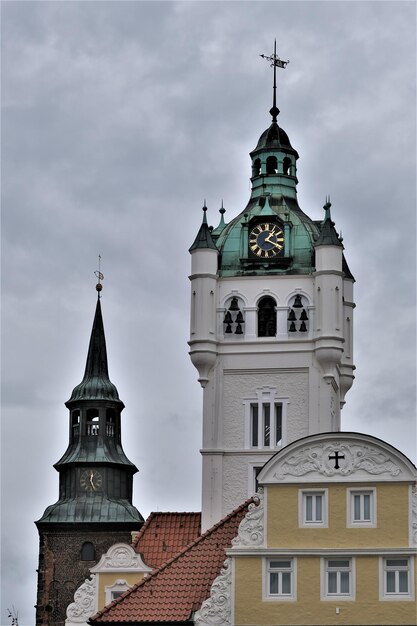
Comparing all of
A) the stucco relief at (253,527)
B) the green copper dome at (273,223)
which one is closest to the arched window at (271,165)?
the green copper dome at (273,223)

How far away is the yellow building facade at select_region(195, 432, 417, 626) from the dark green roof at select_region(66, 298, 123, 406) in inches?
2389

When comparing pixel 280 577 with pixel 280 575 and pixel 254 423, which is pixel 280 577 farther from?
pixel 254 423

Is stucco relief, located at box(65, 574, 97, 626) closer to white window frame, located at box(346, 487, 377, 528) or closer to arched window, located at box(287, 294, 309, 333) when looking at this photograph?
arched window, located at box(287, 294, 309, 333)

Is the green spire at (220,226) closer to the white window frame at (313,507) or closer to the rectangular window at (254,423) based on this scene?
the rectangular window at (254,423)

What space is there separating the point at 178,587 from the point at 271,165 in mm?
32435

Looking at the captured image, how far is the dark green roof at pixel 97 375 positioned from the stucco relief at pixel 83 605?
1740 inches

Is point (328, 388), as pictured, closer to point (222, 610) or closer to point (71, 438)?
point (222, 610)

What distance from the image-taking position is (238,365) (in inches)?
3612

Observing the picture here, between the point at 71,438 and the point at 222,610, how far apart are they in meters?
61.6

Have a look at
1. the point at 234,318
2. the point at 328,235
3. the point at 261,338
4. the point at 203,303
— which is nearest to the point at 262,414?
the point at 261,338

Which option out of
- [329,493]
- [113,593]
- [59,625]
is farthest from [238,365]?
[59,625]

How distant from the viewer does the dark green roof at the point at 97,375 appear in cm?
12912

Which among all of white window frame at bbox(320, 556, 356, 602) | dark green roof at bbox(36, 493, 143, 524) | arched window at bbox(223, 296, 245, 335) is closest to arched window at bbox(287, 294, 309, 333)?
arched window at bbox(223, 296, 245, 335)

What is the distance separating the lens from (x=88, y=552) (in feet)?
408
